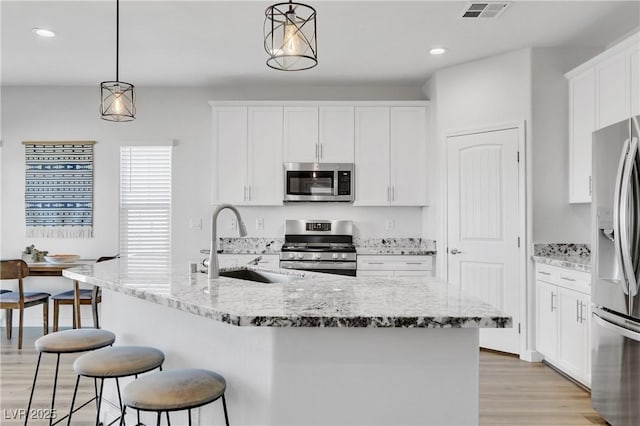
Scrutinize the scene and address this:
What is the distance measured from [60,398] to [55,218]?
2894 mm

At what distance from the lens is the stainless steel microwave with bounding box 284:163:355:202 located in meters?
4.93

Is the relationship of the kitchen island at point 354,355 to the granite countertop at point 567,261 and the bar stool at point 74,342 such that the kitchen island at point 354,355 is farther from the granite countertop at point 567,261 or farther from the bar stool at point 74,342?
the granite countertop at point 567,261

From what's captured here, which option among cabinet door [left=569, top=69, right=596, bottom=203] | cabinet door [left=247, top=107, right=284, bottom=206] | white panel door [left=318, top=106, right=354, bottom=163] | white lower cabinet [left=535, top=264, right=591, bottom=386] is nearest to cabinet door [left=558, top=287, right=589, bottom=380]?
white lower cabinet [left=535, top=264, right=591, bottom=386]

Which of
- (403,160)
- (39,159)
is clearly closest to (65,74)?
(39,159)

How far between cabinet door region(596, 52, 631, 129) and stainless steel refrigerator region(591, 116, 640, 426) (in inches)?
27.1

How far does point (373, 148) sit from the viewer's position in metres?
4.95

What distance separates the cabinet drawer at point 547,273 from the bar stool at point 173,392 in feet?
9.36

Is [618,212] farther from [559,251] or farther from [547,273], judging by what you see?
[559,251]

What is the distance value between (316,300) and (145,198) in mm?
4195

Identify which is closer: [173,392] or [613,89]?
[173,392]

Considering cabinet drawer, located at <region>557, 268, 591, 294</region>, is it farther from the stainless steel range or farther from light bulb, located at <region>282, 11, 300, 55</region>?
light bulb, located at <region>282, 11, 300, 55</region>

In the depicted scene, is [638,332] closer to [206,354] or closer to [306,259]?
[206,354]

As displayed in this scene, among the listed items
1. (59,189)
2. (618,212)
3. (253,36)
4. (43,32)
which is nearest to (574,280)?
(618,212)

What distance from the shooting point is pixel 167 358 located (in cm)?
218
